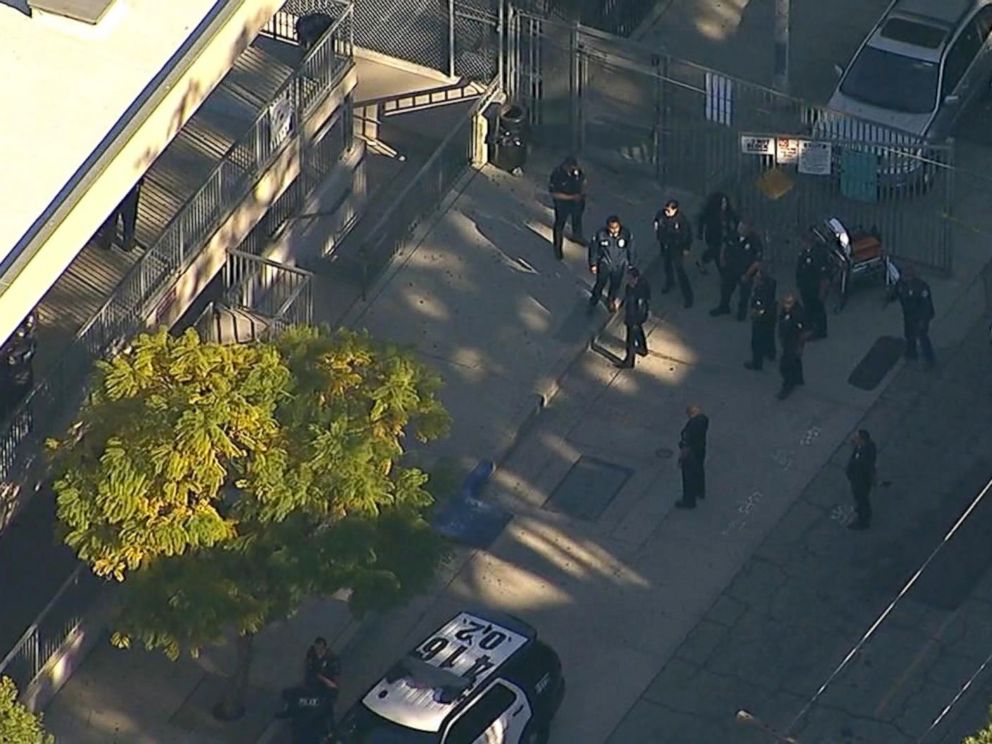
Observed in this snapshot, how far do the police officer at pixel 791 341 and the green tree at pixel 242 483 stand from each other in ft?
21.0

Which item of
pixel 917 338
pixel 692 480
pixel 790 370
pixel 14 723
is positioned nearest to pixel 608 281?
pixel 790 370

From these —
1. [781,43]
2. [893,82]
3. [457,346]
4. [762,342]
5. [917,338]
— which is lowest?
[457,346]

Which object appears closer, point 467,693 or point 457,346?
point 467,693

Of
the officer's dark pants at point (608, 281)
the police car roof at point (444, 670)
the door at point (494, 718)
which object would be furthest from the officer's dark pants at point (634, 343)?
the door at point (494, 718)

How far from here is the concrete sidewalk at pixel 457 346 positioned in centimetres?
4178

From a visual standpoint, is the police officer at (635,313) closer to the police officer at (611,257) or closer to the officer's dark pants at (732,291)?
the police officer at (611,257)

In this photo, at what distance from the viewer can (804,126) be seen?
157 ft

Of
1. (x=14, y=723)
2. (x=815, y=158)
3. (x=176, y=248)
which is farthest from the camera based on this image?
(x=815, y=158)

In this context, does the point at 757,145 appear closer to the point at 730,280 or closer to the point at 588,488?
the point at 730,280

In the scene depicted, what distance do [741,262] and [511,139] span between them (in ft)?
14.5

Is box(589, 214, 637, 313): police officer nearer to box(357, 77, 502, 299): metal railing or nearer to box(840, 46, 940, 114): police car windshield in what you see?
box(357, 77, 502, 299): metal railing

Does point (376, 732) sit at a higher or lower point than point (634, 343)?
lower

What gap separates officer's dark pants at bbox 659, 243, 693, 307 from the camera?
153ft

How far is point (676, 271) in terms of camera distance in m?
47.0
